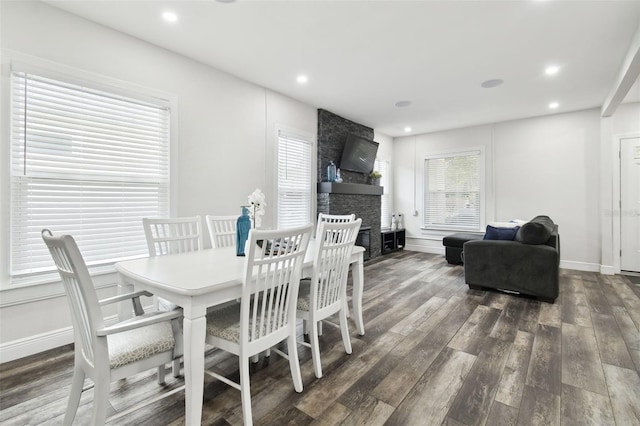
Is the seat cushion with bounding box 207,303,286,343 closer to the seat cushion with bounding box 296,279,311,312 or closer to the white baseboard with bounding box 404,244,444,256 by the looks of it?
the seat cushion with bounding box 296,279,311,312

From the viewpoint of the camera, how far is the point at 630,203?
478cm

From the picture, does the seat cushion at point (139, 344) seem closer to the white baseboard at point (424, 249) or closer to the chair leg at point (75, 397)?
the chair leg at point (75, 397)

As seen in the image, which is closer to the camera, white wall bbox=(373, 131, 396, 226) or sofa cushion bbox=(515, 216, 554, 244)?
sofa cushion bbox=(515, 216, 554, 244)

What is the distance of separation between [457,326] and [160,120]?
3.53 m

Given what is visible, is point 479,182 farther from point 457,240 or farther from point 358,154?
point 358,154

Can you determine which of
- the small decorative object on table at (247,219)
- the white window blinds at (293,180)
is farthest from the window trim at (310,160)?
the small decorative object on table at (247,219)

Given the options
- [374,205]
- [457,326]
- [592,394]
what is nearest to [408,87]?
[374,205]

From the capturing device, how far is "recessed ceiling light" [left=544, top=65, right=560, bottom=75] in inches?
140

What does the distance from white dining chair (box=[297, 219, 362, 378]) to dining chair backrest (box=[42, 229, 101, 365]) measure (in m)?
1.14

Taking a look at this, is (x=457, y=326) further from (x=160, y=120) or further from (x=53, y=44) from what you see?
(x=53, y=44)

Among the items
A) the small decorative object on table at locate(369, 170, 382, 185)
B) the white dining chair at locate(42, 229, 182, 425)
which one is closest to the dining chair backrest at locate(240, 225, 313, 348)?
the white dining chair at locate(42, 229, 182, 425)

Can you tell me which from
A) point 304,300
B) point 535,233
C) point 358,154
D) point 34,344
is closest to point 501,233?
point 535,233

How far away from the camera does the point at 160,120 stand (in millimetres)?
3119

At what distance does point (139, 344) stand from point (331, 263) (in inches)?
46.8
